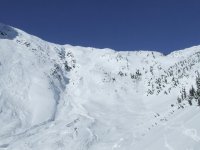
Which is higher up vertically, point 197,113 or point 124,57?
point 124,57

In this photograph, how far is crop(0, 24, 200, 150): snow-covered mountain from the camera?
28.8m

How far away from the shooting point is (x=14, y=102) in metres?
38.2

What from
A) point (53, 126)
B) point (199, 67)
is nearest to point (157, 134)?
point (53, 126)

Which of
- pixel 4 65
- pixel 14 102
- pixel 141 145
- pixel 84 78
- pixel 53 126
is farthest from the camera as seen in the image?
pixel 84 78

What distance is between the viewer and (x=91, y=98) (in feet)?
144

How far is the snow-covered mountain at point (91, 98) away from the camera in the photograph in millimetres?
28828

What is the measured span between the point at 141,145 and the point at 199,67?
26.2m

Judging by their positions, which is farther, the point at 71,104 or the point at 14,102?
the point at 71,104

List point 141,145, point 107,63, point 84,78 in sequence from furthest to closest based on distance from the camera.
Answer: point 107,63, point 84,78, point 141,145

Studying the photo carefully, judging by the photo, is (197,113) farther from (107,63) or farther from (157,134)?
(107,63)

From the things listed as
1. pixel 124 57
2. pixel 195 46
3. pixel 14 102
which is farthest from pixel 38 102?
pixel 195 46

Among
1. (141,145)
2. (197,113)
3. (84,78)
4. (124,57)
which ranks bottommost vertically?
(141,145)

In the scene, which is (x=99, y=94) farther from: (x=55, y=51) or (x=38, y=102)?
(x=55, y=51)

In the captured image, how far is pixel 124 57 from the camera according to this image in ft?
200
